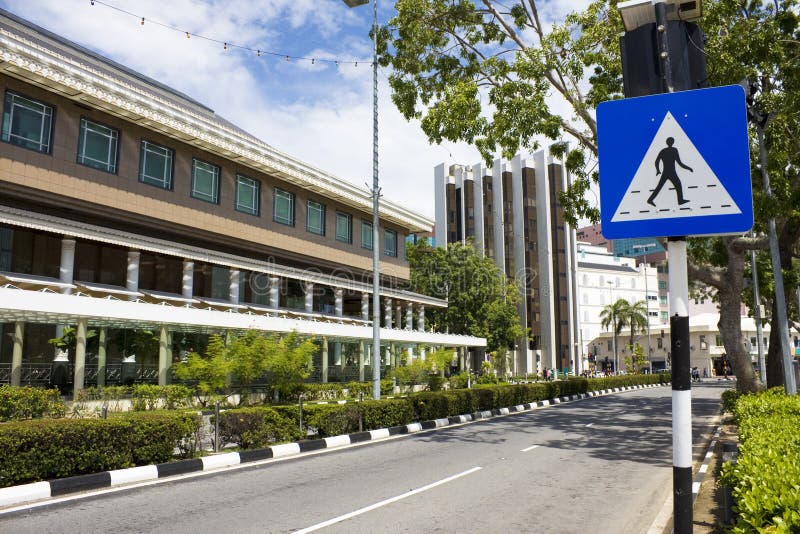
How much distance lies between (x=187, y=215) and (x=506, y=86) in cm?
1877

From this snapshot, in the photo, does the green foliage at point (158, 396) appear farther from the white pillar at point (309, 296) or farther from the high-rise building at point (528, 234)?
the high-rise building at point (528, 234)

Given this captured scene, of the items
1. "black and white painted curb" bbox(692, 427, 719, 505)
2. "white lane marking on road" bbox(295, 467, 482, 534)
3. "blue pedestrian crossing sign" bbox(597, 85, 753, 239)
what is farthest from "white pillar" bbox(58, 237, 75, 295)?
"blue pedestrian crossing sign" bbox(597, 85, 753, 239)

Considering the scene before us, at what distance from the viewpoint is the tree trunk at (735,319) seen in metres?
16.8

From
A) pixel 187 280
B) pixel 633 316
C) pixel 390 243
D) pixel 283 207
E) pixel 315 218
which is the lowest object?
pixel 187 280

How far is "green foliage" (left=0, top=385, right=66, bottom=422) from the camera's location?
16391 millimetres

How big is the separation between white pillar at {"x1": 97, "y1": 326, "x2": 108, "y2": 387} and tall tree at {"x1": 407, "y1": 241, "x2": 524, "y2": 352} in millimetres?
38422

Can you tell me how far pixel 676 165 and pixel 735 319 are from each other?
53.3 feet

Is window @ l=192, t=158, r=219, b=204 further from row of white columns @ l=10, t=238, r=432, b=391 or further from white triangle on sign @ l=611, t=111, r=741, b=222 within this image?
white triangle on sign @ l=611, t=111, r=741, b=222

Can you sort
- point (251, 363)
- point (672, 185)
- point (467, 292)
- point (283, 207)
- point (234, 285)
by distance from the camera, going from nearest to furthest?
point (672, 185), point (251, 363), point (234, 285), point (283, 207), point (467, 292)

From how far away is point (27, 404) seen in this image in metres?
16.8

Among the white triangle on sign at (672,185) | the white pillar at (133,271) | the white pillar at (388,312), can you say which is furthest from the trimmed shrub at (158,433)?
the white pillar at (388,312)

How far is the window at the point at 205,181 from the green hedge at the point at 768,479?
26.8 metres

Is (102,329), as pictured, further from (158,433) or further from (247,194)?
(158,433)

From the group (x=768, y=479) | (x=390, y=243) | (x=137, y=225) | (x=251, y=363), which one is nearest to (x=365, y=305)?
(x=390, y=243)
